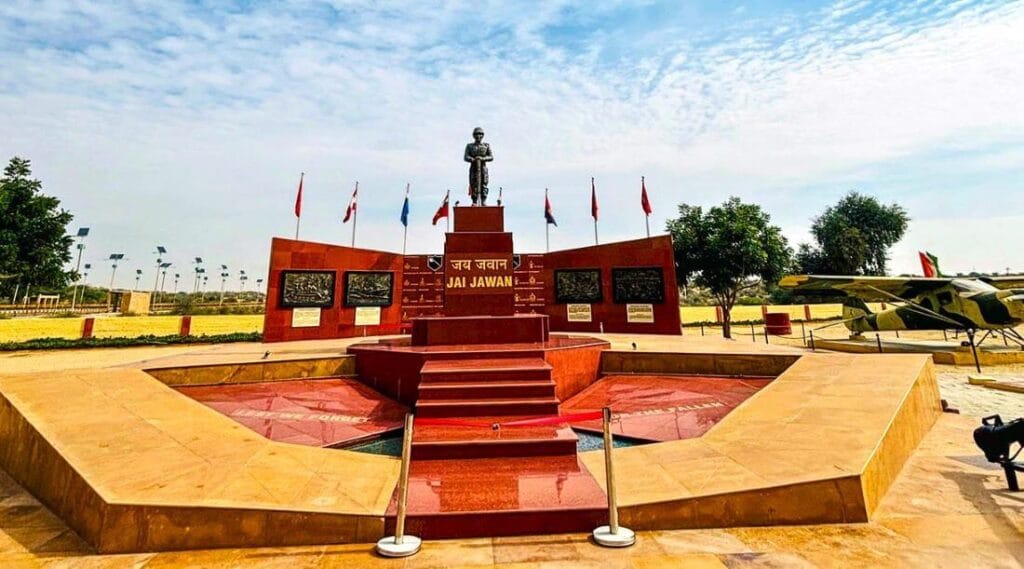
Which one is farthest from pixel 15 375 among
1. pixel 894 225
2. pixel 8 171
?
pixel 894 225

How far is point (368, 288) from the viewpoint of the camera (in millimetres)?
15375

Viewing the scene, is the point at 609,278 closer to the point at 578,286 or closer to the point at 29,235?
the point at 578,286

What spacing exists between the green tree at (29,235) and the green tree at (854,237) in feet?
219

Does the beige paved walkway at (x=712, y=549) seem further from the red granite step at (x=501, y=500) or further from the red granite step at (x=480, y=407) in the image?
the red granite step at (x=480, y=407)

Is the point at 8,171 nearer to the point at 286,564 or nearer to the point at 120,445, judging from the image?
the point at 120,445

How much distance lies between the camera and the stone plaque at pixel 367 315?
15.1 m

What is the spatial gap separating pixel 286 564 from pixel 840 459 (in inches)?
176

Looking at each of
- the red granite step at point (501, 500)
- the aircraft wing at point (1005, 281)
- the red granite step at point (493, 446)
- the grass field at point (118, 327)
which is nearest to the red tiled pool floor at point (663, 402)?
the red granite step at point (493, 446)

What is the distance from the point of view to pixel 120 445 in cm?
399

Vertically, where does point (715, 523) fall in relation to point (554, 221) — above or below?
below

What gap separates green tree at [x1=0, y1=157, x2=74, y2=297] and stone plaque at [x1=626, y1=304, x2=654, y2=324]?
126ft

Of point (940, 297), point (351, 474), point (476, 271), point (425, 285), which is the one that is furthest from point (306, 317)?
point (940, 297)

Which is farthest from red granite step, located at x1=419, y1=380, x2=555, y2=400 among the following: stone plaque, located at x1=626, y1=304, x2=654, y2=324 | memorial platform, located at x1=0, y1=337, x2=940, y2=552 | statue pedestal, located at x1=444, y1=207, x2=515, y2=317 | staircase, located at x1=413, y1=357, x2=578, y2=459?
stone plaque, located at x1=626, y1=304, x2=654, y2=324

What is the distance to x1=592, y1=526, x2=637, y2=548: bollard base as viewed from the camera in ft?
9.37
